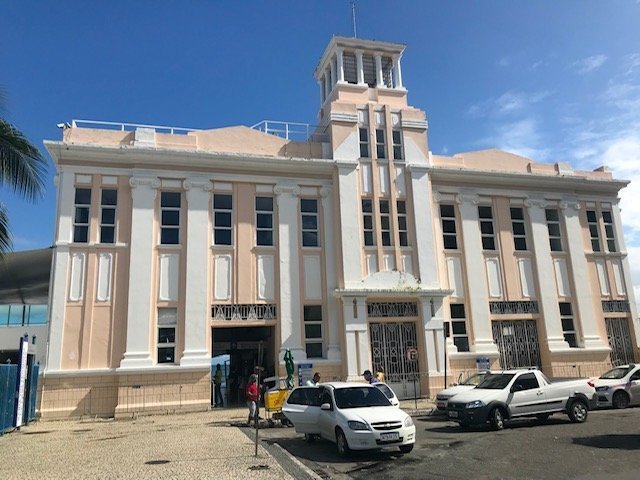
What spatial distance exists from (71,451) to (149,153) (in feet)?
42.4

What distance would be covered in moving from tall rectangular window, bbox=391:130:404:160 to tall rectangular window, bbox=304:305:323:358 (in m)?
8.01

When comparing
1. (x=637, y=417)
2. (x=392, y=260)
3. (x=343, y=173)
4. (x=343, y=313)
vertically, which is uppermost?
(x=343, y=173)

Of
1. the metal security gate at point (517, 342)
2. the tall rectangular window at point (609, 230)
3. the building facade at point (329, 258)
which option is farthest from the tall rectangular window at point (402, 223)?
the tall rectangular window at point (609, 230)

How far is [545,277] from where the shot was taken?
2584 cm

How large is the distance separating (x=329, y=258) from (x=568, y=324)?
40.6 ft

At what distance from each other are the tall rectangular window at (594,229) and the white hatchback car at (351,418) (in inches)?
793

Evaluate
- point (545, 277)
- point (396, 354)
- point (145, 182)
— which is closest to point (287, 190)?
point (145, 182)

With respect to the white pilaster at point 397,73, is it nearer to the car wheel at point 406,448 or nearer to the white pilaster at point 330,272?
the white pilaster at point 330,272

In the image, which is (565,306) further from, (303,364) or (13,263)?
(13,263)

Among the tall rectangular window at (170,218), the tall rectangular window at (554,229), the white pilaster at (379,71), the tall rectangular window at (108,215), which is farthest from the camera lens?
the tall rectangular window at (554,229)

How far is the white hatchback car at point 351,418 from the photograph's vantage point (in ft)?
35.5

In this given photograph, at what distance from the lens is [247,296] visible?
22.1 meters

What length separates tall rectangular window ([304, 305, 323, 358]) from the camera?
22.5 m

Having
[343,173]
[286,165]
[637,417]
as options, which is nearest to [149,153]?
[286,165]
